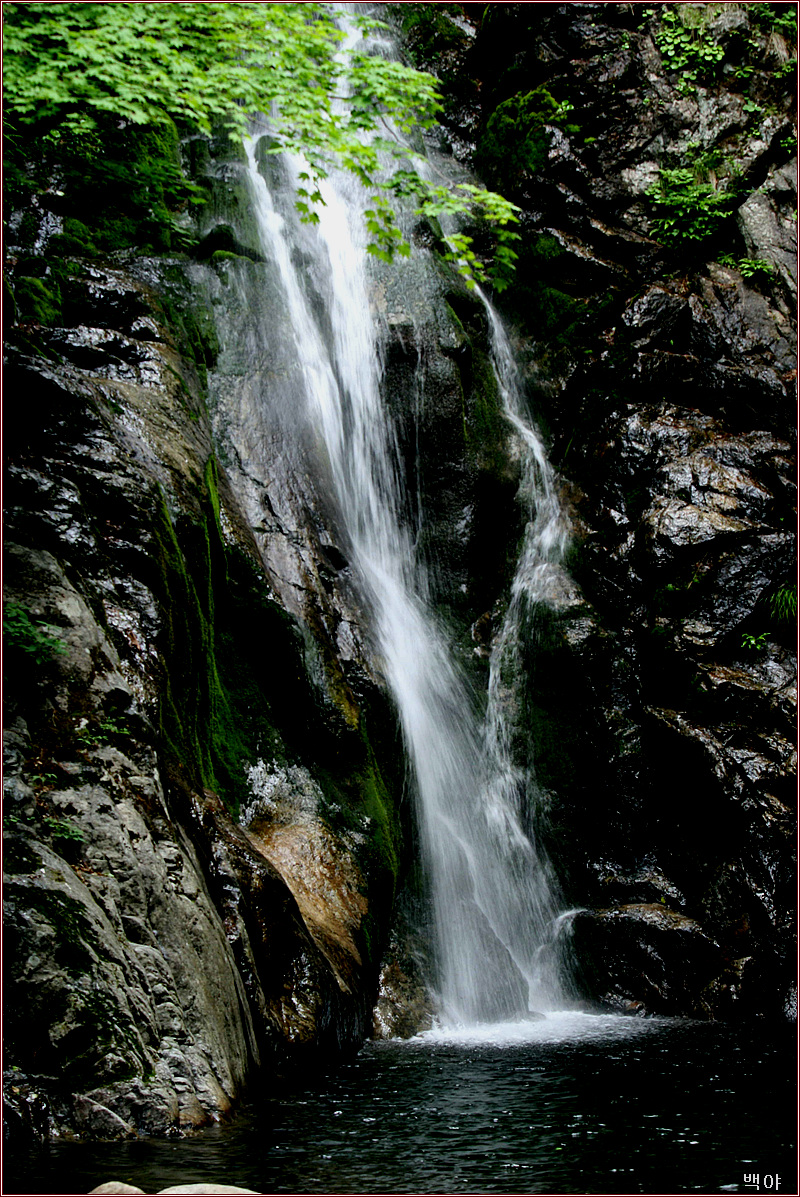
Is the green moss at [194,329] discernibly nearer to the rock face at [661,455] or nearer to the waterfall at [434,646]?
the waterfall at [434,646]

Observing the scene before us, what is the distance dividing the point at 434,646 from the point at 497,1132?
635 centimetres

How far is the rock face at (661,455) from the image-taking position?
29.4 ft

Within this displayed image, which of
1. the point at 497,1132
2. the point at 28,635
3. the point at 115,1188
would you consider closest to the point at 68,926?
the point at 115,1188

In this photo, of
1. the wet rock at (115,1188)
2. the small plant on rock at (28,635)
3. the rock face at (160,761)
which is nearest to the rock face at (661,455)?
the rock face at (160,761)

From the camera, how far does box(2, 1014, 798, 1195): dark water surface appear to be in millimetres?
3703

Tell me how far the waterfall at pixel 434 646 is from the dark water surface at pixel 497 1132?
81.1 inches

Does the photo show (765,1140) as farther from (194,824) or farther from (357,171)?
(357,171)

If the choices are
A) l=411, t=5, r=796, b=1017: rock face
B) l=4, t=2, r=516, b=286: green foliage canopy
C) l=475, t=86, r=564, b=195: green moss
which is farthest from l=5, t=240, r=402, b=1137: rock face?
l=475, t=86, r=564, b=195: green moss

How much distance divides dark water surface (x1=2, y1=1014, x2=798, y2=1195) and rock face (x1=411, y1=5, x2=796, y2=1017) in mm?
2428

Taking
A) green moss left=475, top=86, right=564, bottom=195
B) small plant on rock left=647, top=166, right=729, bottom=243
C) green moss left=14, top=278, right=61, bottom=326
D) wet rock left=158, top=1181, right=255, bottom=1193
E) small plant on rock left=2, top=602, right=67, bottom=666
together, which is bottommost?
wet rock left=158, top=1181, right=255, bottom=1193

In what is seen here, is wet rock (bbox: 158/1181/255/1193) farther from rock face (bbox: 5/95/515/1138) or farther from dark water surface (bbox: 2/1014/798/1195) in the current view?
rock face (bbox: 5/95/515/1138)

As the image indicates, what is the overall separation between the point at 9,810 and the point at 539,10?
15.4 meters

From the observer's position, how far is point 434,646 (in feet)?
34.3

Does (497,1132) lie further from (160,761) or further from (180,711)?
(180,711)
